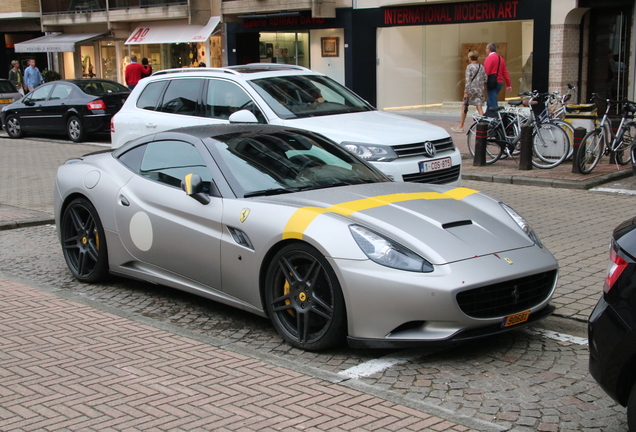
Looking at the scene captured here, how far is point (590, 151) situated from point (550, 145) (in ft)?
2.40

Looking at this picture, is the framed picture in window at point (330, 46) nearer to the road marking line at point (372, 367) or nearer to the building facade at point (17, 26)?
the building facade at point (17, 26)

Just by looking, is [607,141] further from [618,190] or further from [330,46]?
[330,46]

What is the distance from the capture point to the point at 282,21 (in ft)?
89.7

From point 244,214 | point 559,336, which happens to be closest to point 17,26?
point 244,214

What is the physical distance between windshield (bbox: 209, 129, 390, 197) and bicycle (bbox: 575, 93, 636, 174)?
697 centimetres

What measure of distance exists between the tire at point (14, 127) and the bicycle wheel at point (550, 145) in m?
14.8

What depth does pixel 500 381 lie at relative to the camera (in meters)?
4.70

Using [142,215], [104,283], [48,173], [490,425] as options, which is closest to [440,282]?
[490,425]

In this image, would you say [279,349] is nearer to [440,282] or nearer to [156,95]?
[440,282]

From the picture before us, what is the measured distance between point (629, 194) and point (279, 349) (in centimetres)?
753

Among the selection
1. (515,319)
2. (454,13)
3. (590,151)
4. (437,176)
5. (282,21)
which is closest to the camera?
(515,319)

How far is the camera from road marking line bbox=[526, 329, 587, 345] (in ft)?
17.7

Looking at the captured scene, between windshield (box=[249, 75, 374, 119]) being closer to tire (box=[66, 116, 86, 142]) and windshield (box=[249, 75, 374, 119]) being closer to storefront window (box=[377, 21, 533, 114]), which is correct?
tire (box=[66, 116, 86, 142])

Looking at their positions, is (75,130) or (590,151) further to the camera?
(75,130)
